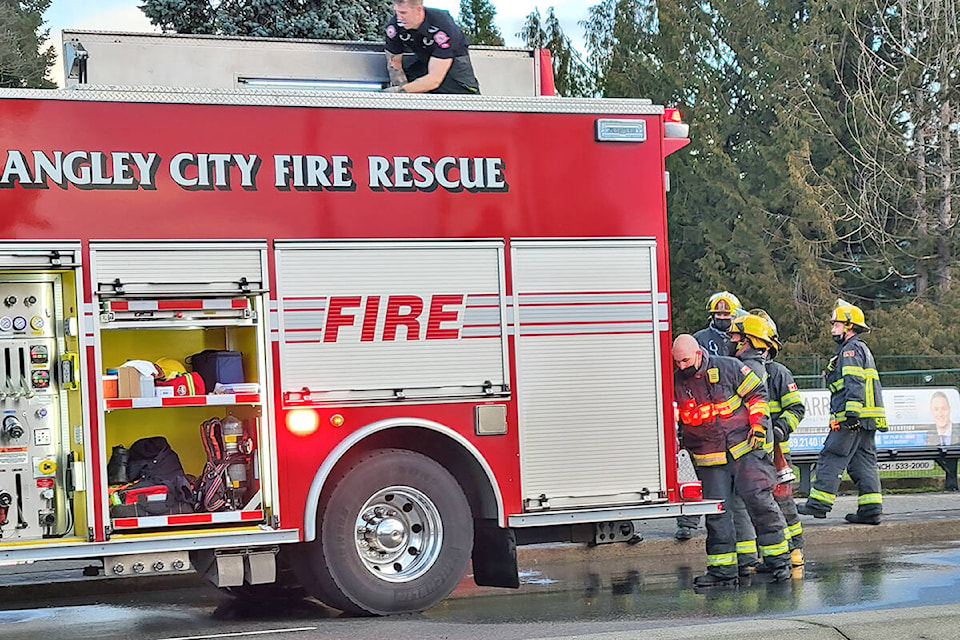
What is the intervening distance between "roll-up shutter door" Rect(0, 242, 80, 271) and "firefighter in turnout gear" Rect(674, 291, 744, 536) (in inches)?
210

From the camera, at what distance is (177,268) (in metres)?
7.62

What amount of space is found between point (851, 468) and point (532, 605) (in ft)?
13.8

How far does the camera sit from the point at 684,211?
32469 millimetres

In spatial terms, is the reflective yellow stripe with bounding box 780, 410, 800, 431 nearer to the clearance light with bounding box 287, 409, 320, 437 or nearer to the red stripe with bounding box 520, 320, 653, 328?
the red stripe with bounding box 520, 320, 653, 328

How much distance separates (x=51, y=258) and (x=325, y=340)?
60.2 inches

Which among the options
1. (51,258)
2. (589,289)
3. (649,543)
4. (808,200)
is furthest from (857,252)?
(51,258)

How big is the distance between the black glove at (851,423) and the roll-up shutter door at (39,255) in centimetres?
665

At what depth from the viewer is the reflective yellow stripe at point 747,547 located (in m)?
9.39

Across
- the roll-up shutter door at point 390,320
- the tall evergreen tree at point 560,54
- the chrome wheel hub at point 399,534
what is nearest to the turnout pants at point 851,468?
the roll-up shutter door at point 390,320

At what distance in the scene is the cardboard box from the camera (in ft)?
25.1

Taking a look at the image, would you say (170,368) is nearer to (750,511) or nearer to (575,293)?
(575,293)

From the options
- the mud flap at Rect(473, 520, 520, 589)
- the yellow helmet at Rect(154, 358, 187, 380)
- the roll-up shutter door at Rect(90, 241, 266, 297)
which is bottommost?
the mud flap at Rect(473, 520, 520, 589)

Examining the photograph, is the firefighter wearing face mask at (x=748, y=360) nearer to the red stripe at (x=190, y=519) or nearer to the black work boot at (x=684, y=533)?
the black work boot at (x=684, y=533)

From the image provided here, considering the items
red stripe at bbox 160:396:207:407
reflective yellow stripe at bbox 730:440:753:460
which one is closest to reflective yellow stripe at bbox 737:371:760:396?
reflective yellow stripe at bbox 730:440:753:460
